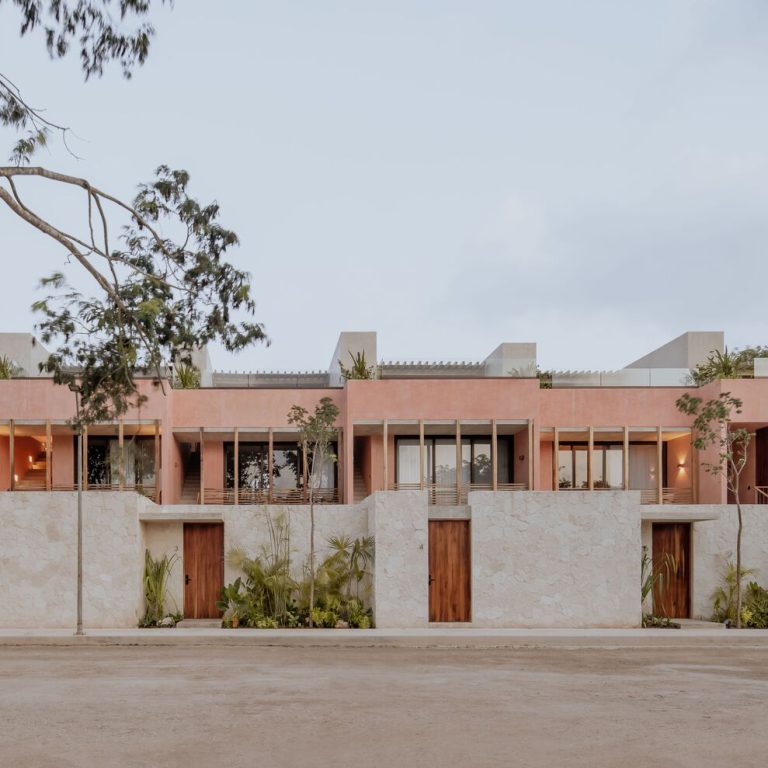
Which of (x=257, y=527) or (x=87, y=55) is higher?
(x=87, y=55)

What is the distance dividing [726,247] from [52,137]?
174ft

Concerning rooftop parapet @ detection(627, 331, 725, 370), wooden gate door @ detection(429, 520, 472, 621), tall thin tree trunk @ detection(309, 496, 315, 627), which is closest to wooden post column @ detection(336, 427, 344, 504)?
tall thin tree trunk @ detection(309, 496, 315, 627)

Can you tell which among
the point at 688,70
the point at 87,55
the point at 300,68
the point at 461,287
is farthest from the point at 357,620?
the point at 461,287

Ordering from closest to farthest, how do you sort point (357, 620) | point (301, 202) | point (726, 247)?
point (357, 620) → point (301, 202) → point (726, 247)

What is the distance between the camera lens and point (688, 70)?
20281mm

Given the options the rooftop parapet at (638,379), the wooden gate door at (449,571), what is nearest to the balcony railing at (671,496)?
the rooftop parapet at (638,379)

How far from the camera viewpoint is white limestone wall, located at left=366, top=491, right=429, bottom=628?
63.2ft

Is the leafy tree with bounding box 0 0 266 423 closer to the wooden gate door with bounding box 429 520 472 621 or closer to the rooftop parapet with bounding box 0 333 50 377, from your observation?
the wooden gate door with bounding box 429 520 472 621

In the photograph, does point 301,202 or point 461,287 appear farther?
point 461,287

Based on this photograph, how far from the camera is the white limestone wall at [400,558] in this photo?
63.2ft
